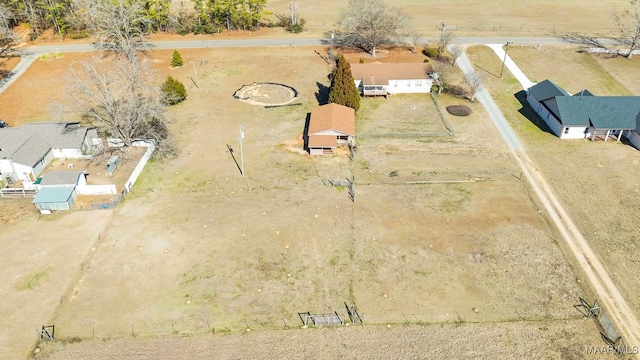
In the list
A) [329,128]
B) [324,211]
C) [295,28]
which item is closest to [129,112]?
[329,128]

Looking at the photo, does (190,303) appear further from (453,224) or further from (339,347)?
(453,224)

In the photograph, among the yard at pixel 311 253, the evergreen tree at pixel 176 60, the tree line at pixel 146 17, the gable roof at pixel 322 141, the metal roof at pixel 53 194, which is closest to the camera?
the yard at pixel 311 253

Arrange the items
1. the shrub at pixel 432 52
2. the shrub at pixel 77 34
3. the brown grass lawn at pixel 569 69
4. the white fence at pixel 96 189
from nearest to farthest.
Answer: the white fence at pixel 96 189 → the brown grass lawn at pixel 569 69 → the shrub at pixel 432 52 → the shrub at pixel 77 34

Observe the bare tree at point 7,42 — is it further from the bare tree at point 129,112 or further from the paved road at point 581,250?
the paved road at point 581,250

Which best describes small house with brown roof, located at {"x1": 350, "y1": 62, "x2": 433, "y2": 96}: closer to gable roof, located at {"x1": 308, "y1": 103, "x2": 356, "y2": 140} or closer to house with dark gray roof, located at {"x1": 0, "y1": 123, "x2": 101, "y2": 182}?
gable roof, located at {"x1": 308, "y1": 103, "x2": 356, "y2": 140}

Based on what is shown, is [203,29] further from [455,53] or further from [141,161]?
[141,161]

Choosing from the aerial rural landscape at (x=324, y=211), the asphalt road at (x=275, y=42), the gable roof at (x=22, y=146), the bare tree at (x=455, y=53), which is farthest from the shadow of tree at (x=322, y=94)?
the gable roof at (x=22, y=146)
